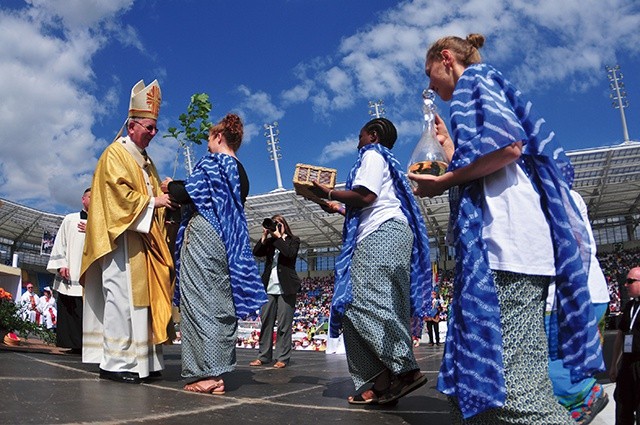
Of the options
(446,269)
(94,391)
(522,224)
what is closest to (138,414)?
(94,391)

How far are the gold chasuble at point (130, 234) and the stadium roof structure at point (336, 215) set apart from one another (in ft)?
82.6

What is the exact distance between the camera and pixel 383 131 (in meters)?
3.10

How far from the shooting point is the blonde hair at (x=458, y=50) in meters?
1.99

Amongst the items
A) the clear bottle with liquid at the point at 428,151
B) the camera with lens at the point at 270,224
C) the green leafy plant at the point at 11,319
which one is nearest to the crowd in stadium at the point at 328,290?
the green leafy plant at the point at 11,319

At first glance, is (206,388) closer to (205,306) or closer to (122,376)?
(205,306)

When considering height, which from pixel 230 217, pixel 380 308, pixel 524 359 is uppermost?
pixel 230 217

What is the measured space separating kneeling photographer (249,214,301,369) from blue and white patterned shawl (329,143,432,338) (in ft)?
7.75

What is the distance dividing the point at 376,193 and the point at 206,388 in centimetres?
133

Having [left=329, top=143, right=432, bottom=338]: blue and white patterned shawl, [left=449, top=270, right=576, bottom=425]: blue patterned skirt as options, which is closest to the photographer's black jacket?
[left=329, top=143, right=432, bottom=338]: blue and white patterned shawl

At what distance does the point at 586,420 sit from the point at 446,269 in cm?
3447

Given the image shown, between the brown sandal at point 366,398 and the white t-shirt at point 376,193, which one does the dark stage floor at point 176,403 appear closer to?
the brown sandal at point 366,398

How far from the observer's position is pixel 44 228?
1459 inches

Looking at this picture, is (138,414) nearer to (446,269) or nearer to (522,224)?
(522,224)

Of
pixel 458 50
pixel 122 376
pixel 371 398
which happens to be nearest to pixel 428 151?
pixel 458 50
